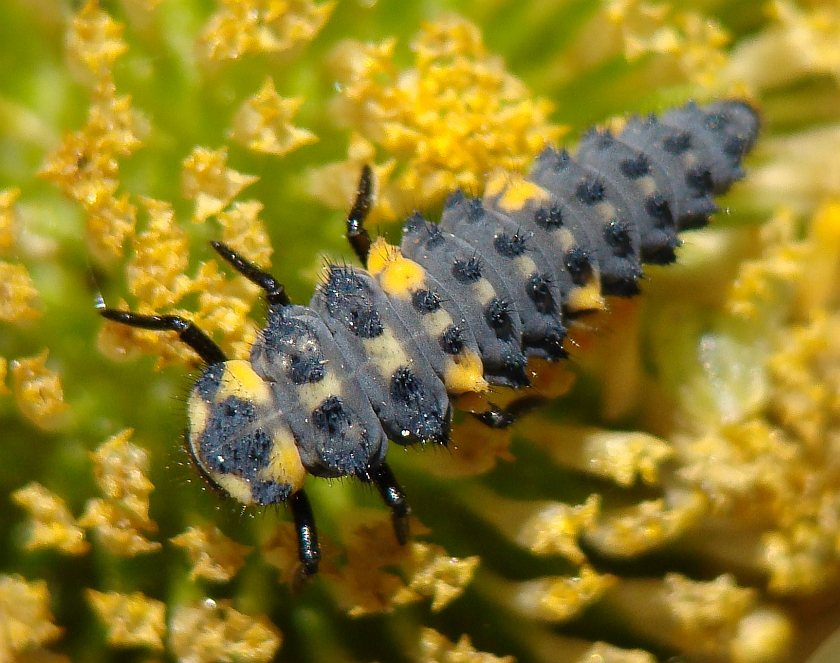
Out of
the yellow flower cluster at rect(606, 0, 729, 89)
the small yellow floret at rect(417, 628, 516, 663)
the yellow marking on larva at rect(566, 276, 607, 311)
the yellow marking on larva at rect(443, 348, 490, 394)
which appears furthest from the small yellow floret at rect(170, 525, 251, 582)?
the yellow flower cluster at rect(606, 0, 729, 89)

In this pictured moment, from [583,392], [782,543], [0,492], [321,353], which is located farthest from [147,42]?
[782,543]

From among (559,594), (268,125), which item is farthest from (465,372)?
(268,125)

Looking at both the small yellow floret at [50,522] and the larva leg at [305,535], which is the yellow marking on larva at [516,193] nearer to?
the larva leg at [305,535]

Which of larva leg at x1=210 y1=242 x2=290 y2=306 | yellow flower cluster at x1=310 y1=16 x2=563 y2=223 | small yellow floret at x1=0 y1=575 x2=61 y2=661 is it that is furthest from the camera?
yellow flower cluster at x1=310 y1=16 x2=563 y2=223

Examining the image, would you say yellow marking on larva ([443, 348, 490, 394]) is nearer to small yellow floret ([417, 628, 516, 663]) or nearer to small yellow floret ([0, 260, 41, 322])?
small yellow floret ([417, 628, 516, 663])

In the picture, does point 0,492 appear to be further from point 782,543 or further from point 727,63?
point 727,63

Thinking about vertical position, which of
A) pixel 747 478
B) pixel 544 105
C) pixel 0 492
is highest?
pixel 544 105

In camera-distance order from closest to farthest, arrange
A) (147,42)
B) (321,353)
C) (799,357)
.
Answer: (321,353) → (147,42) → (799,357)
